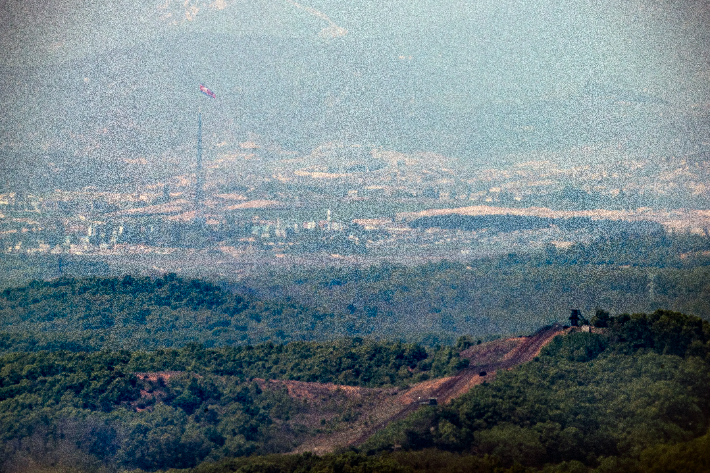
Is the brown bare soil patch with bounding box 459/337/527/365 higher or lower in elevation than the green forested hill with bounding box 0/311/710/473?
higher

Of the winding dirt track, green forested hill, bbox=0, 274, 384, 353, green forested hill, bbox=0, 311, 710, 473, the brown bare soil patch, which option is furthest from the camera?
green forested hill, bbox=0, 274, 384, 353

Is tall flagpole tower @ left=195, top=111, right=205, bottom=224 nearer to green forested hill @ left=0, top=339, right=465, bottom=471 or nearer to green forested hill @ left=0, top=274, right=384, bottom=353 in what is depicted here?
green forested hill @ left=0, top=274, right=384, bottom=353

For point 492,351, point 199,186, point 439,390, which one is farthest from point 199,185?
point 439,390

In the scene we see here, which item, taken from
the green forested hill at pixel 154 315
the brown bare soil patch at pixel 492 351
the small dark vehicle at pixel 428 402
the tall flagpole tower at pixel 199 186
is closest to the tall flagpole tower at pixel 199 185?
the tall flagpole tower at pixel 199 186

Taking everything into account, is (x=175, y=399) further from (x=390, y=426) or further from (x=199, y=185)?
(x=199, y=185)

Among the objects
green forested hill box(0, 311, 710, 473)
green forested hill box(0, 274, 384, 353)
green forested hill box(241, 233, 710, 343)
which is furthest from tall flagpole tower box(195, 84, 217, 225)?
green forested hill box(0, 311, 710, 473)

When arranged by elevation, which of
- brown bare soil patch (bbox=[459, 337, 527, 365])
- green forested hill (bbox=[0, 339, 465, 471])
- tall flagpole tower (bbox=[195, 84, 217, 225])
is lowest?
green forested hill (bbox=[0, 339, 465, 471])

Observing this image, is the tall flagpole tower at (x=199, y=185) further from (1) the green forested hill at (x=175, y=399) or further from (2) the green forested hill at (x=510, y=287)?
(1) the green forested hill at (x=175, y=399)

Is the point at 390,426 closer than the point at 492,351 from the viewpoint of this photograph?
Yes

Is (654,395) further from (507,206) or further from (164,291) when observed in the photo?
(507,206)

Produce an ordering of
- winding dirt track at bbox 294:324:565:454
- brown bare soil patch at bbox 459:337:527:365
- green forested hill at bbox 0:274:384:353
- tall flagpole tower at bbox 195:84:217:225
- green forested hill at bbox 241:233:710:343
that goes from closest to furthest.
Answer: winding dirt track at bbox 294:324:565:454 < brown bare soil patch at bbox 459:337:527:365 < green forested hill at bbox 241:233:710:343 < green forested hill at bbox 0:274:384:353 < tall flagpole tower at bbox 195:84:217:225

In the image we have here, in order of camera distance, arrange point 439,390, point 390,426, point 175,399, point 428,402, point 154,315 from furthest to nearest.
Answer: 1. point 154,315
2. point 175,399
3. point 439,390
4. point 428,402
5. point 390,426

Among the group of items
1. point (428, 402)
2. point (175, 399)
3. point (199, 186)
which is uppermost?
point (199, 186)
